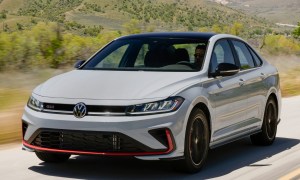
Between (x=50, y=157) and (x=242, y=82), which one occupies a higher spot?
(x=242, y=82)

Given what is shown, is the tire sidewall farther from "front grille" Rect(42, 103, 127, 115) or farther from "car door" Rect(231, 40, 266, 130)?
"car door" Rect(231, 40, 266, 130)

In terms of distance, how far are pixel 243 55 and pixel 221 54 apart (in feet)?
2.75

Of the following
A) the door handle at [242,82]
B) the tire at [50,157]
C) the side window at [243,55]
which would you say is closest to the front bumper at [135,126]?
the tire at [50,157]

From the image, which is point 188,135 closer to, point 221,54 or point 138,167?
point 138,167

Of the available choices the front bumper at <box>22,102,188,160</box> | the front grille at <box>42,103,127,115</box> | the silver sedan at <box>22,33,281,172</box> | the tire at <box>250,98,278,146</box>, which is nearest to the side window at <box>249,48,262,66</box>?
the tire at <box>250,98,278,146</box>

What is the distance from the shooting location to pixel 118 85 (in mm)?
7125

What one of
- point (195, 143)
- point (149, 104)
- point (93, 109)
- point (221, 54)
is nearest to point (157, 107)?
point (149, 104)

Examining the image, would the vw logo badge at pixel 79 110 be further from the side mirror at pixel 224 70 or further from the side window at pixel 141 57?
the side mirror at pixel 224 70

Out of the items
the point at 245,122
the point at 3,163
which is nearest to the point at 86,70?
the point at 3,163

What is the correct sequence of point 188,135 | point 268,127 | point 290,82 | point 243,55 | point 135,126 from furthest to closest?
point 290,82
point 268,127
point 243,55
point 188,135
point 135,126

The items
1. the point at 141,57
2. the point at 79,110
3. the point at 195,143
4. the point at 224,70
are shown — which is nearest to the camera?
the point at 79,110

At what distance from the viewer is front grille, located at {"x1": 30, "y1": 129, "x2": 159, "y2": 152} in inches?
263

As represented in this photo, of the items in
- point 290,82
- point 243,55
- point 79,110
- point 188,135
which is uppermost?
point 243,55

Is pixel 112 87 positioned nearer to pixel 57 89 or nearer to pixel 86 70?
pixel 57 89
